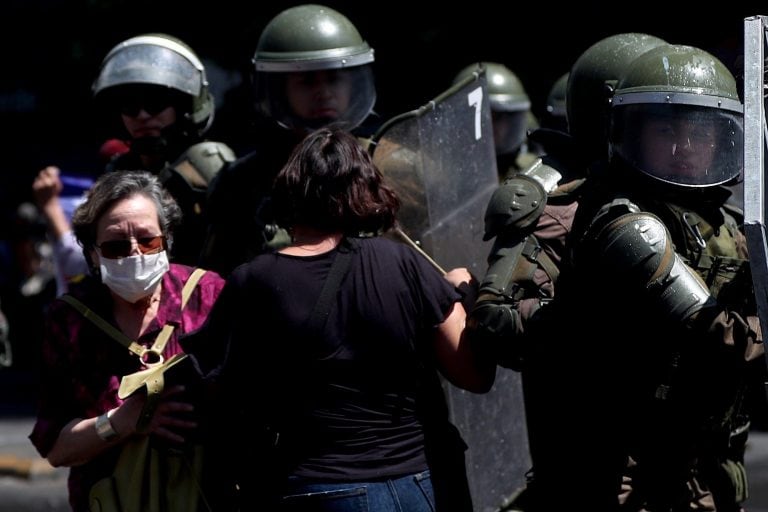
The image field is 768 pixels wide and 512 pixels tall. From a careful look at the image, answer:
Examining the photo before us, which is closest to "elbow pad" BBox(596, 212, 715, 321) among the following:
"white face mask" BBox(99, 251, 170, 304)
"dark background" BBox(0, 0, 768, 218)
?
"white face mask" BBox(99, 251, 170, 304)

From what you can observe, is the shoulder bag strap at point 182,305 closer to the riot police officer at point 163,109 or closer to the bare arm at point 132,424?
the bare arm at point 132,424

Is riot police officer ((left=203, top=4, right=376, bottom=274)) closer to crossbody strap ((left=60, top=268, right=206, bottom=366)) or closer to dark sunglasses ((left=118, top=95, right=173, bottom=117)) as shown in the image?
dark sunglasses ((left=118, top=95, right=173, bottom=117))

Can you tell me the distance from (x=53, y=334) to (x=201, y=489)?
0.57m

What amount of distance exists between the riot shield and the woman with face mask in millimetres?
685

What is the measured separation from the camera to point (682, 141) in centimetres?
343

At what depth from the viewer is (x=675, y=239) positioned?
352 centimetres

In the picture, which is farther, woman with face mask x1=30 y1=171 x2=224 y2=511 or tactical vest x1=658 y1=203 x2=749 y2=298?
woman with face mask x1=30 y1=171 x2=224 y2=511

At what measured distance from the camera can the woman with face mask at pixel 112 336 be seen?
144 inches

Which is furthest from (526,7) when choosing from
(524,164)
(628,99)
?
(628,99)

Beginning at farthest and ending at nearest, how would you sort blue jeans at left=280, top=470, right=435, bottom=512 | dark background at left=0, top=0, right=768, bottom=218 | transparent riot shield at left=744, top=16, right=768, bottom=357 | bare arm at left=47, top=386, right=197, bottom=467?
dark background at left=0, top=0, right=768, bottom=218 → bare arm at left=47, top=386, right=197, bottom=467 → blue jeans at left=280, top=470, right=435, bottom=512 → transparent riot shield at left=744, top=16, right=768, bottom=357

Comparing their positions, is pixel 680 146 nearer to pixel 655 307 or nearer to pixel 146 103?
pixel 655 307

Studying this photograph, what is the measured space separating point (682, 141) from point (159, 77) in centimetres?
245

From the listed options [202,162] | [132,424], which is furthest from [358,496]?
[202,162]

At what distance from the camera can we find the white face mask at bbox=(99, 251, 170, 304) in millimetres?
3797
